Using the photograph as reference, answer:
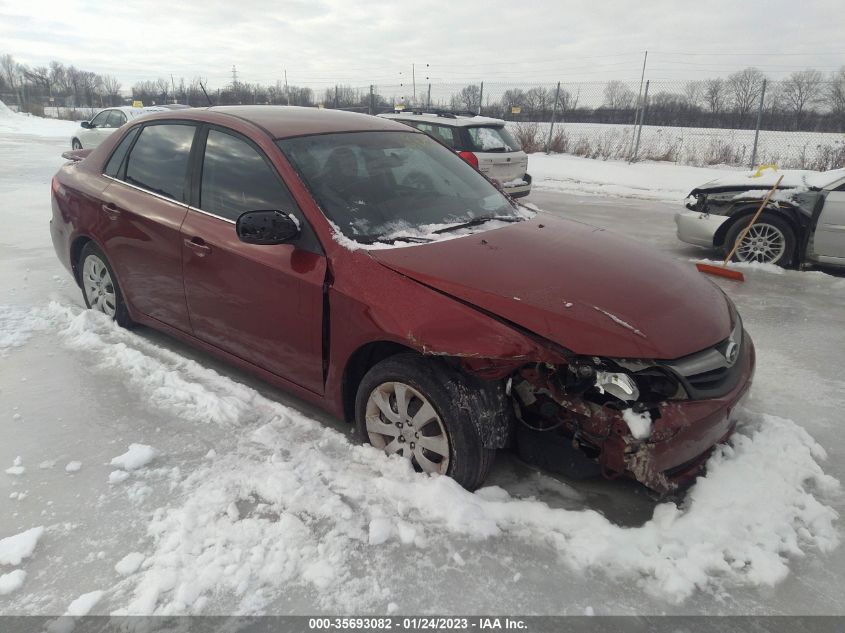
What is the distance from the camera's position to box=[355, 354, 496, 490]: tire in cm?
248

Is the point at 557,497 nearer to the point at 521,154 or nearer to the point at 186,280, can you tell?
the point at 186,280

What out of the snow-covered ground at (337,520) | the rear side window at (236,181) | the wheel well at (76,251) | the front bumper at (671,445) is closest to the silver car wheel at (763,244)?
the snow-covered ground at (337,520)

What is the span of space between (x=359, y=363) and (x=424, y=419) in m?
0.48

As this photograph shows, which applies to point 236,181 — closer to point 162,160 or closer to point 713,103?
point 162,160

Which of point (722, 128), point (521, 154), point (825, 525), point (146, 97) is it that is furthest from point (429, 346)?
point (146, 97)

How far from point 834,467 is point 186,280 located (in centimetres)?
369

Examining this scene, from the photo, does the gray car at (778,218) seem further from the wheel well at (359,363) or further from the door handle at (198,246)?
the door handle at (198,246)

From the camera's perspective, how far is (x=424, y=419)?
260 centimetres

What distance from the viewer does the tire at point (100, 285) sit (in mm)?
4293

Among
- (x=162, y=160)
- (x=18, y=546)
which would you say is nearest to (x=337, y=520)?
(x=18, y=546)

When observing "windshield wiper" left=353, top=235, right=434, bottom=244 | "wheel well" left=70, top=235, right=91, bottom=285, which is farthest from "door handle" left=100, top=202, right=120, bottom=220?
"windshield wiper" left=353, top=235, right=434, bottom=244

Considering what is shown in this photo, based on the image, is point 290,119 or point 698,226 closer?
point 290,119

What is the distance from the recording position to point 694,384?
2.39 meters

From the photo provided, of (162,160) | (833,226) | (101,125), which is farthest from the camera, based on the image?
(101,125)
